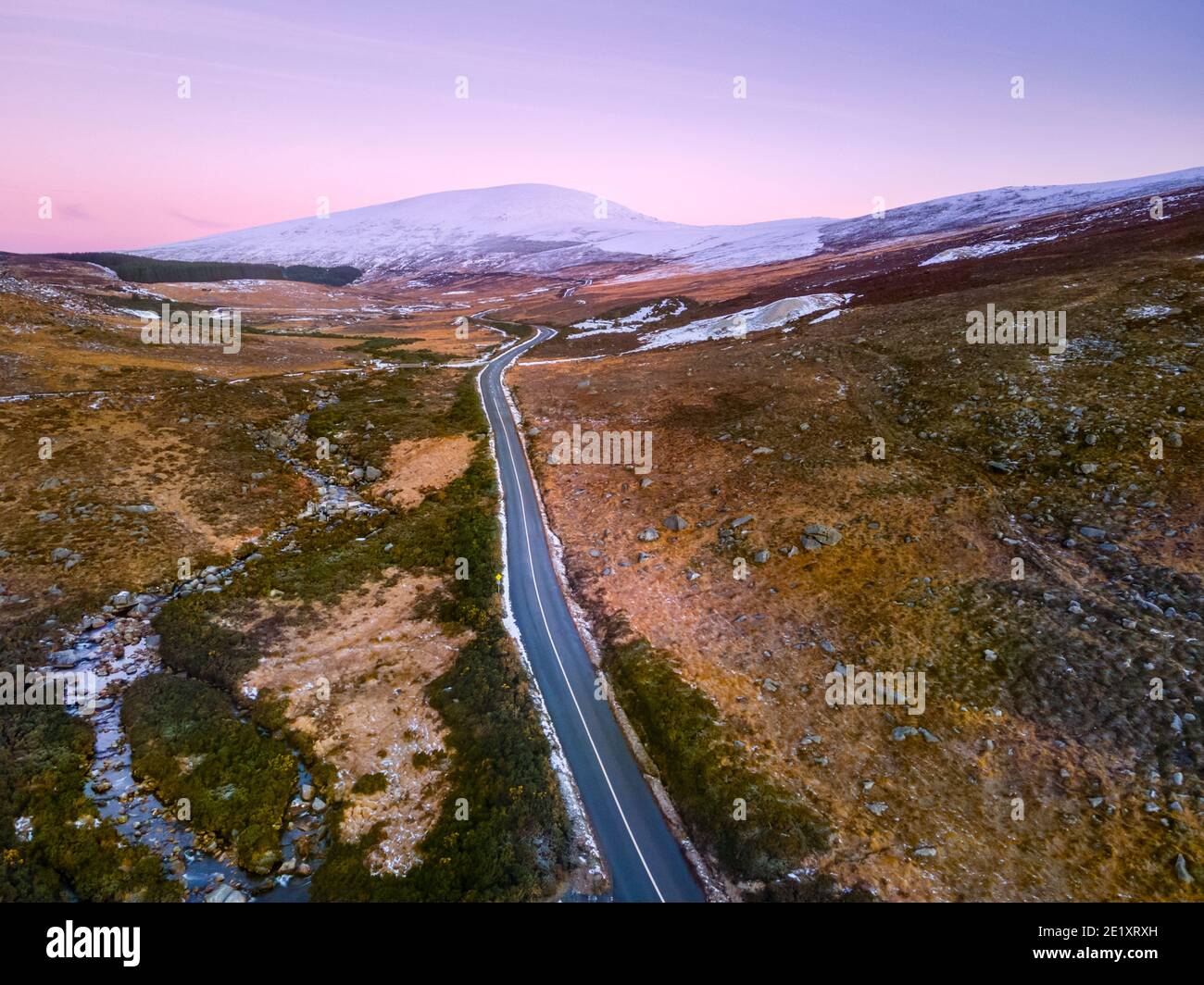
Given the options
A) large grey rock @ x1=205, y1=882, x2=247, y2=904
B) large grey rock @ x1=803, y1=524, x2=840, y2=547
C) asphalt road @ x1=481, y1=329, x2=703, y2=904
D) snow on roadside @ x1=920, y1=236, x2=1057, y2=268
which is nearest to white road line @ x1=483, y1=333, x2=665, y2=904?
asphalt road @ x1=481, y1=329, x2=703, y2=904

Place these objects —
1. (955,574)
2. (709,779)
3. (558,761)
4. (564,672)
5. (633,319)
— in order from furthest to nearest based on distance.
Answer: (633,319), (955,574), (564,672), (558,761), (709,779)

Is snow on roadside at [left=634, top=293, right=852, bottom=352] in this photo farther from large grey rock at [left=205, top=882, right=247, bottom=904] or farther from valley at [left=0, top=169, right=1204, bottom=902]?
large grey rock at [left=205, top=882, right=247, bottom=904]

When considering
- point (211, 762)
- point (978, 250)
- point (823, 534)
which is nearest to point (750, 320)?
point (978, 250)

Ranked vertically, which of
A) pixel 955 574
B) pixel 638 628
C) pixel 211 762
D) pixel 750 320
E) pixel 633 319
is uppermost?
pixel 633 319

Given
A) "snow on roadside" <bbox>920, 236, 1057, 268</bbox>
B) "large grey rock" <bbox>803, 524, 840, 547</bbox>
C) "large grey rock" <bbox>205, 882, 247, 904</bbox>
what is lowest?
"large grey rock" <bbox>205, 882, 247, 904</bbox>

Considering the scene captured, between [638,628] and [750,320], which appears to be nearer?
[638,628]

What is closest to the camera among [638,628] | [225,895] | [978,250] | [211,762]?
[225,895]

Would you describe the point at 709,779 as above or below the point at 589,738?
below

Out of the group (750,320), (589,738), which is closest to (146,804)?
(589,738)

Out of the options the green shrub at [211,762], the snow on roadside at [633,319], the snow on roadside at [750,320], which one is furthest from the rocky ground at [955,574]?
the snow on roadside at [633,319]

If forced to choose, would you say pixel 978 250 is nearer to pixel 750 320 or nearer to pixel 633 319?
pixel 750 320
